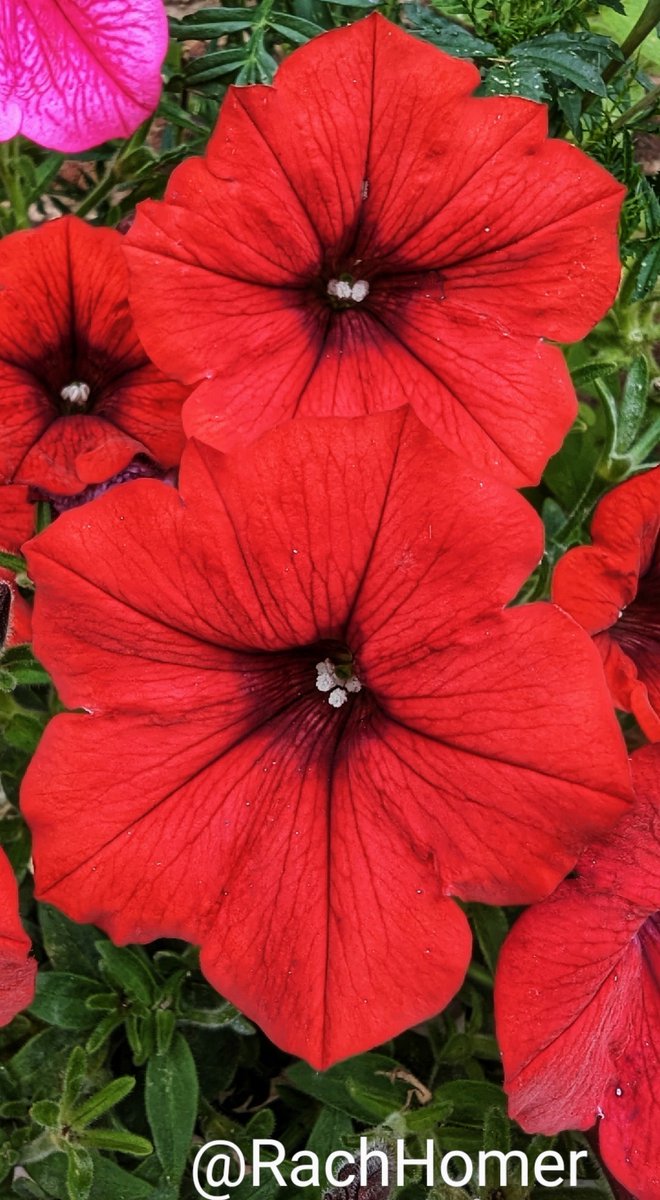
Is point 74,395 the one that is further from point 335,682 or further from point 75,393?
point 335,682

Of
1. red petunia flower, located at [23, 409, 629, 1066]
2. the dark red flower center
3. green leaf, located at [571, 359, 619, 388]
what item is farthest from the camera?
green leaf, located at [571, 359, 619, 388]

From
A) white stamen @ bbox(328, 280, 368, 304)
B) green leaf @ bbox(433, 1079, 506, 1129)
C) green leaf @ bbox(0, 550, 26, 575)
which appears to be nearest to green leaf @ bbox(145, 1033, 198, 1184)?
green leaf @ bbox(433, 1079, 506, 1129)

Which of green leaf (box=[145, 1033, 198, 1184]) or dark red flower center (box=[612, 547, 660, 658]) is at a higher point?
dark red flower center (box=[612, 547, 660, 658])

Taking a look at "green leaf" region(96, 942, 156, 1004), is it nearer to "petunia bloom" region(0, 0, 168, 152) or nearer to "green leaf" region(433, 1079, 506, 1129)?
"green leaf" region(433, 1079, 506, 1129)

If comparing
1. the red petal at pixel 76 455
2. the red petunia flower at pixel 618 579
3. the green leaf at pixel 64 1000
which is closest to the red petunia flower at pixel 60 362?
the red petal at pixel 76 455

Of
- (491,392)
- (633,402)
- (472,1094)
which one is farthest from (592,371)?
(472,1094)

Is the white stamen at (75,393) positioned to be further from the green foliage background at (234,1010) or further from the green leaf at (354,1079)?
the green leaf at (354,1079)

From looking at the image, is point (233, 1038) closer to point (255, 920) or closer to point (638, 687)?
point (255, 920)
